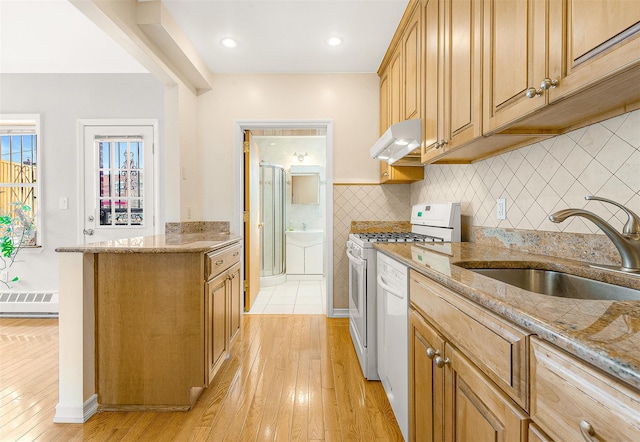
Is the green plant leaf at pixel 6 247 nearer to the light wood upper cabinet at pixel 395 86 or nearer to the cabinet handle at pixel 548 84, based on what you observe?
the light wood upper cabinet at pixel 395 86

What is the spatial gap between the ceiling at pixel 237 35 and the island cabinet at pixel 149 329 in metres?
1.85

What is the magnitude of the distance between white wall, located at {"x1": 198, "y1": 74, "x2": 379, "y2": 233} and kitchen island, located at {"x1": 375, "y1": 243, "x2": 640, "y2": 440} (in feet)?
7.50

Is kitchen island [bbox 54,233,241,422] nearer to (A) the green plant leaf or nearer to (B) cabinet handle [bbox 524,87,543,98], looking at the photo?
(B) cabinet handle [bbox 524,87,543,98]

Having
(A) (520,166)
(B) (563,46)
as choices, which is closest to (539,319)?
(B) (563,46)

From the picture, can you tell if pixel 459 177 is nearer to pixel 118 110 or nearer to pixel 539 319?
pixel 539 319

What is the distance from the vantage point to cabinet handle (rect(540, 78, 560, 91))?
3.14ft

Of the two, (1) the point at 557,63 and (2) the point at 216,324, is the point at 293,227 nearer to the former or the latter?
(2) the point at 216,324

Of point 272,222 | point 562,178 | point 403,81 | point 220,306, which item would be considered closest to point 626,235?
point 562,178

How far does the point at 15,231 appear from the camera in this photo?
3453 mm

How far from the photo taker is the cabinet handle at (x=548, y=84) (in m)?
0.96

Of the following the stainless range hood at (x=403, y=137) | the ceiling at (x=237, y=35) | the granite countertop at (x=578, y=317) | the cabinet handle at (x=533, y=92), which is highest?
the ceiling at (x=237, y=35)

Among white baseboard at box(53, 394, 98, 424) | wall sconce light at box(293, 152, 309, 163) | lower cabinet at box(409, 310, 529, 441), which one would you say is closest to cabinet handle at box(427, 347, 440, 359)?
lower cabinet at box(409, 310, 529, 441)

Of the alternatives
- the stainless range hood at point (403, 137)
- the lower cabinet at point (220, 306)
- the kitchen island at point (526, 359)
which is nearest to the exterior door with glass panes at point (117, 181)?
the lower cabinet at point (220, 306)

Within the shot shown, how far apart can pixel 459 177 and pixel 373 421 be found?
1675 millimetres
